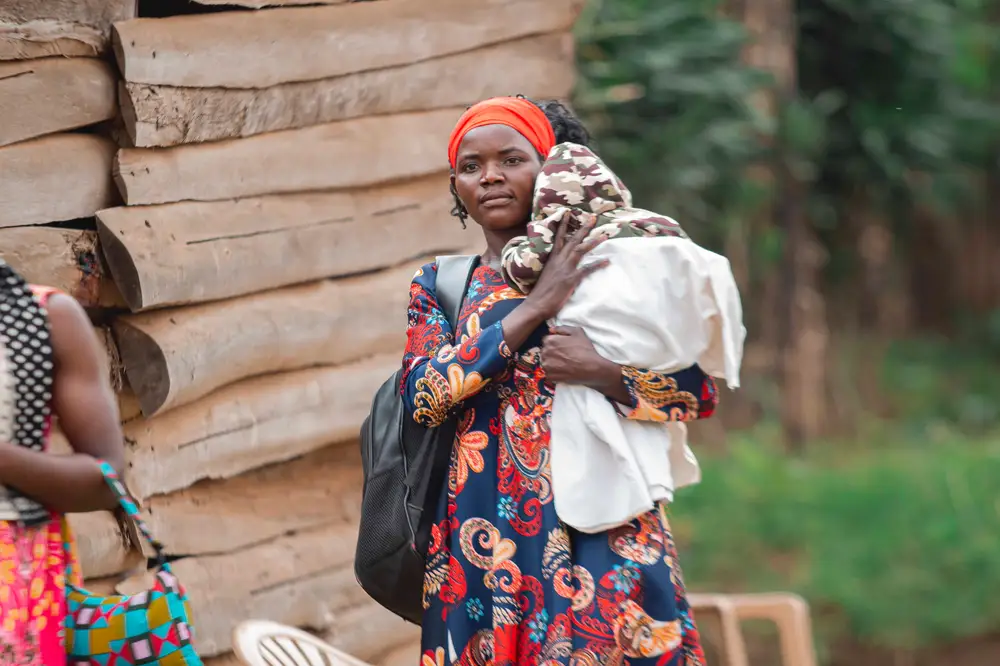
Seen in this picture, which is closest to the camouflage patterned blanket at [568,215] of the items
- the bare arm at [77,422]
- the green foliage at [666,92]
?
the bare arm at [77,422]

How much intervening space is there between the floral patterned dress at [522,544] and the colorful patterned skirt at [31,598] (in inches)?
34.2

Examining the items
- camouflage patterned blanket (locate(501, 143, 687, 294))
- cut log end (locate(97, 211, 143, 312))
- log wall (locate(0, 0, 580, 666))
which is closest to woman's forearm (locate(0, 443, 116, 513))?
camouflage patterned blanket (locate(501, 143, 687, 294))

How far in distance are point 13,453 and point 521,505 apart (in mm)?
1088

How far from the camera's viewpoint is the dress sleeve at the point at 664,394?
281cm

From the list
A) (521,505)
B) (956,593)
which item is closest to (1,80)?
(521,505)

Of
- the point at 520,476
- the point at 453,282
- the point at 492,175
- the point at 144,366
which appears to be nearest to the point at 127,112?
the point at 144,366

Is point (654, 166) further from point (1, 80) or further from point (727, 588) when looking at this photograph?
point (1, 80)

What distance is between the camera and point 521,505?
2.86m

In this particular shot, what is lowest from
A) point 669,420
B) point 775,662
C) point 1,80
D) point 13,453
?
point 775,662

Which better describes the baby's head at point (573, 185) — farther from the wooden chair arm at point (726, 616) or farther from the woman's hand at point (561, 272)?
the wooden chair arm at point (726, 616)

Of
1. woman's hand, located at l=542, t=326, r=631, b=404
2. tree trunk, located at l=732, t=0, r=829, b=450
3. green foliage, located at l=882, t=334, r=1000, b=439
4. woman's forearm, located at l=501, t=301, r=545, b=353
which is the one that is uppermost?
woman's forearm, located at l=501, t=301, r=545, b=353

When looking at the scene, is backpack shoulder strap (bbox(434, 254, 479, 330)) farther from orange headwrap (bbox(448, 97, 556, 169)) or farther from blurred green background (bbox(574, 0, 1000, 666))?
blurred green background (bbox(574, 0, 1000, 666))

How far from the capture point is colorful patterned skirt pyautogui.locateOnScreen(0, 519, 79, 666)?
2.25 m

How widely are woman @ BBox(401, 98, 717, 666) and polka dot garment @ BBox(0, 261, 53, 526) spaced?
2.76 ft
